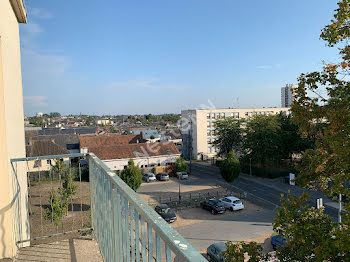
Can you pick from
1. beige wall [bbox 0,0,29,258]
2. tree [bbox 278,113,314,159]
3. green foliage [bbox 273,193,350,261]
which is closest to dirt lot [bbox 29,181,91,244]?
beige wall [bbox 0,0,29,258]

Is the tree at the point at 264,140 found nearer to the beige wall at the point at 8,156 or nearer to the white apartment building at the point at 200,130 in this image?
the white apartment building at the point at 200,130

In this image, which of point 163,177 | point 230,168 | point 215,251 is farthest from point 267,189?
point 215,251

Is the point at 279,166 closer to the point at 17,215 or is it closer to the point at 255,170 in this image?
the point at 255,170

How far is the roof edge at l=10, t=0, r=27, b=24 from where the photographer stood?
3.53 metres

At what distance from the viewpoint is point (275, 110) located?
42500mm

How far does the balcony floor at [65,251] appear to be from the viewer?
9.28 ft

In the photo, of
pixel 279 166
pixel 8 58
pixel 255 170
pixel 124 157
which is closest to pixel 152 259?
pixel 8 58

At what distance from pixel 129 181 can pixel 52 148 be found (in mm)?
11929

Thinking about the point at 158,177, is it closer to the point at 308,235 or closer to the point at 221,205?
the point at 221,205

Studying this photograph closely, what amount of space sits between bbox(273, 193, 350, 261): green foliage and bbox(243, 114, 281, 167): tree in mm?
21992

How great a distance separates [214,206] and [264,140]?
11428 mm

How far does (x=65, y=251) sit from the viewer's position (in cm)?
298

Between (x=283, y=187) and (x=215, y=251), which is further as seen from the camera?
(x=283, y=187)

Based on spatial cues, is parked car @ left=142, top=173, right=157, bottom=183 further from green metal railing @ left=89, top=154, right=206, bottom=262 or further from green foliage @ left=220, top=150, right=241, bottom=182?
green metal railing @ left=89, top=154, right=206, bottom=262
